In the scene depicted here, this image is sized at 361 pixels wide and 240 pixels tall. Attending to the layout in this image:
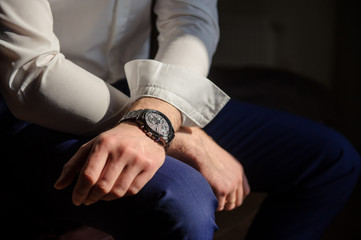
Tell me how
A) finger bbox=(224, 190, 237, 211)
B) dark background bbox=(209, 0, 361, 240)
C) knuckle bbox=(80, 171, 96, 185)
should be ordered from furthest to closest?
dark background bbox=(209, 0, 361, 240) → finger bbox=(224, 190, 237, 211) → knuckle bbox=(80, 171, 96, 185)

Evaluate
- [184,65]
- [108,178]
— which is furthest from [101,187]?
[184,65]

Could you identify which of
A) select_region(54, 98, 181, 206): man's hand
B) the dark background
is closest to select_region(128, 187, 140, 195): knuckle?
select_region(54, 98, 181, 206): man's hand

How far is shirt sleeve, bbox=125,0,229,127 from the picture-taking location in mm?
679

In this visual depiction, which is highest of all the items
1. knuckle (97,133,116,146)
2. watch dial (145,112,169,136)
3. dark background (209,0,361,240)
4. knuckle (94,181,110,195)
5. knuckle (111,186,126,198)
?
knuckle (97,133,116,146)

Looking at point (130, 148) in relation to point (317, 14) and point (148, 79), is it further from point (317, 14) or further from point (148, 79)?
point (317, 14)

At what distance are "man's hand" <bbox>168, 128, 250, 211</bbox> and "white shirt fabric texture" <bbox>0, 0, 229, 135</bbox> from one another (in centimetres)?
3

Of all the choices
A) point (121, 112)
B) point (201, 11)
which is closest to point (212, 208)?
point (121, 112)

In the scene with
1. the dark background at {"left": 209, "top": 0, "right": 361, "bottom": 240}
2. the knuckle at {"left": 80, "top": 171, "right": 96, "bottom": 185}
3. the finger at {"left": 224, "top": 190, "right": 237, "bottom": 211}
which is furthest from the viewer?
Answer: the dark background at {"left": 209, "top": 0, "right": 361, "bottom": 240}

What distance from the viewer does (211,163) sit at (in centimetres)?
71

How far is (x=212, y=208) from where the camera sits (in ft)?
1.88

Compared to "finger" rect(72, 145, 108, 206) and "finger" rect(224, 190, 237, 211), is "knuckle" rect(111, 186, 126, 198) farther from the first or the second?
"finger" rect(224, 190, 237, 211)

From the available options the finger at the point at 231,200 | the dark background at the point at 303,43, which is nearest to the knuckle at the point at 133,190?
the finger at the point at 231,200

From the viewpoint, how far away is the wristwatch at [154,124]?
0.57m

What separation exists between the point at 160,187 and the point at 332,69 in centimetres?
302
